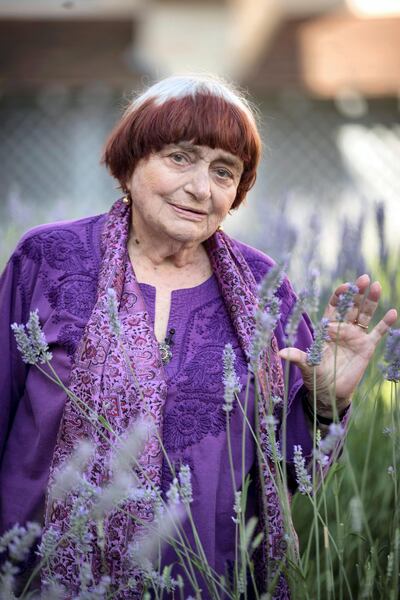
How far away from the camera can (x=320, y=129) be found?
895cm

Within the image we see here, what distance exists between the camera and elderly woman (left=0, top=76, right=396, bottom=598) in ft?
7.40

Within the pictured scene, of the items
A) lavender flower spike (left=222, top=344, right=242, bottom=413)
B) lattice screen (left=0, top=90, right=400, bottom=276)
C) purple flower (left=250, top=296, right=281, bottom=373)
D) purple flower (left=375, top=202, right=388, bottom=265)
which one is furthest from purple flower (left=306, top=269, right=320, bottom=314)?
lattice screen (left=0, top=90, right=400, bottom=276)

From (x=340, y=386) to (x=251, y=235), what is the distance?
2.44 meters

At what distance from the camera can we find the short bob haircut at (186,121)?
2.45m

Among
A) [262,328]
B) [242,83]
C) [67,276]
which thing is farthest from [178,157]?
[242,83]

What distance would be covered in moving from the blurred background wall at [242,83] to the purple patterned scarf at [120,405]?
5.73 meters

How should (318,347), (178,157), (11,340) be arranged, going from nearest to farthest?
(318,347) → (11,340) → (178,157)

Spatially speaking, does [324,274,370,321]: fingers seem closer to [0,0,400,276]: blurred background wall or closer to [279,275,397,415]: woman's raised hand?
[279,275,397,415]: woman's raised hand

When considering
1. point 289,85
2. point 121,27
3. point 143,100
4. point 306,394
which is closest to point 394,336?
point 306,394

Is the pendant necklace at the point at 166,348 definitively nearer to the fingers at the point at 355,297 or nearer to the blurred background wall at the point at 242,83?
the fingers at the point at 355,297

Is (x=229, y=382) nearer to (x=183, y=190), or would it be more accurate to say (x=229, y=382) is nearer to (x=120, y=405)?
(x=120, y=405)

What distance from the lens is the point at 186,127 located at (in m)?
2.44

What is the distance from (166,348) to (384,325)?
604mm

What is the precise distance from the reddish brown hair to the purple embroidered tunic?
A: 34cm
